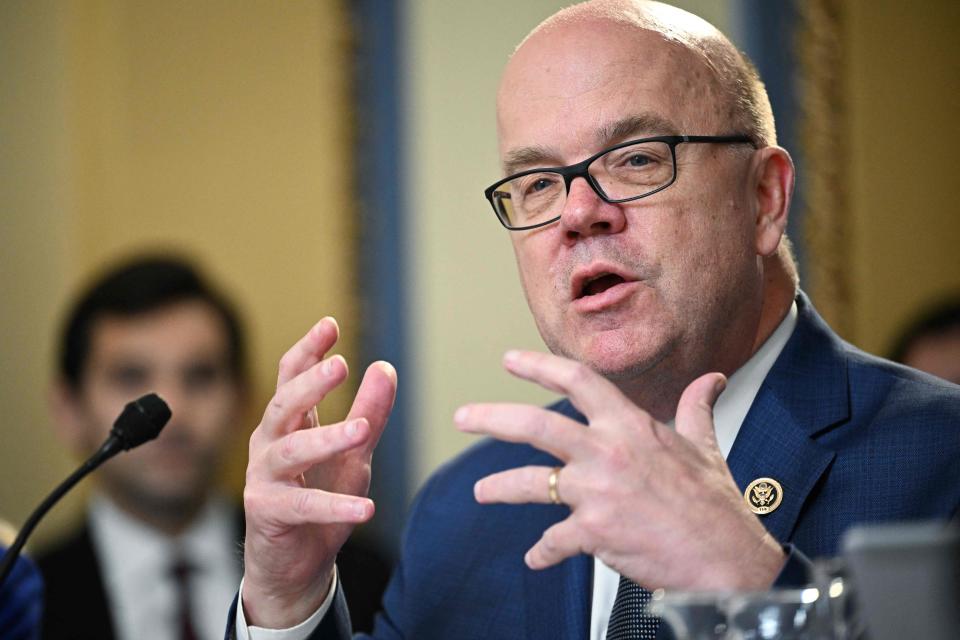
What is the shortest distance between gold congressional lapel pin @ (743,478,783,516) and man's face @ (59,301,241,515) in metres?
2.01

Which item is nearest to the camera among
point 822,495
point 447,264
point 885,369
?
point 822,495

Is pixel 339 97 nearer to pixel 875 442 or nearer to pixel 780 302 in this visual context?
pixel 780 302

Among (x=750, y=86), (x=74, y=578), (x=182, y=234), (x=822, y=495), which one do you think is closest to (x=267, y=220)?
(x=182, y=234)

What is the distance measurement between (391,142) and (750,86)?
1721 millimetres

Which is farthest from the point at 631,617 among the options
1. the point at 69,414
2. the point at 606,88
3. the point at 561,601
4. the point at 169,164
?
the point at 169,164

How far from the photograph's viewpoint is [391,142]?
10.9ft

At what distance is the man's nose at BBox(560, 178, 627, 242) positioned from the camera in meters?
1.55

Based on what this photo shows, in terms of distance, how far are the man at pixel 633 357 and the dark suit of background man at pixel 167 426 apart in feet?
4.92

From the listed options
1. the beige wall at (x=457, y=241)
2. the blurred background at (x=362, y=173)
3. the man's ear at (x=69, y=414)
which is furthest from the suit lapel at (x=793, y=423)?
the man's ear at (x=69, y=414)

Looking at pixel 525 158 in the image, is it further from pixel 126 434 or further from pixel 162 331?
pixel 162 331

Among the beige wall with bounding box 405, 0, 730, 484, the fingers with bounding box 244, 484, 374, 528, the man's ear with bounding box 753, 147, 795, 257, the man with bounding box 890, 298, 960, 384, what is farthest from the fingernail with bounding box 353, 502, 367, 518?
the man with bounding box 890, 298, 960, 384

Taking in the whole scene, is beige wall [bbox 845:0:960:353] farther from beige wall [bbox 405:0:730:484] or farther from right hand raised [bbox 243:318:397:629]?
right hand raised [bbox 243:318:397:629]

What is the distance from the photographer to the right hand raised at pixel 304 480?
53.9 inches

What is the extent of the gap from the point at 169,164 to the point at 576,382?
101 inches
